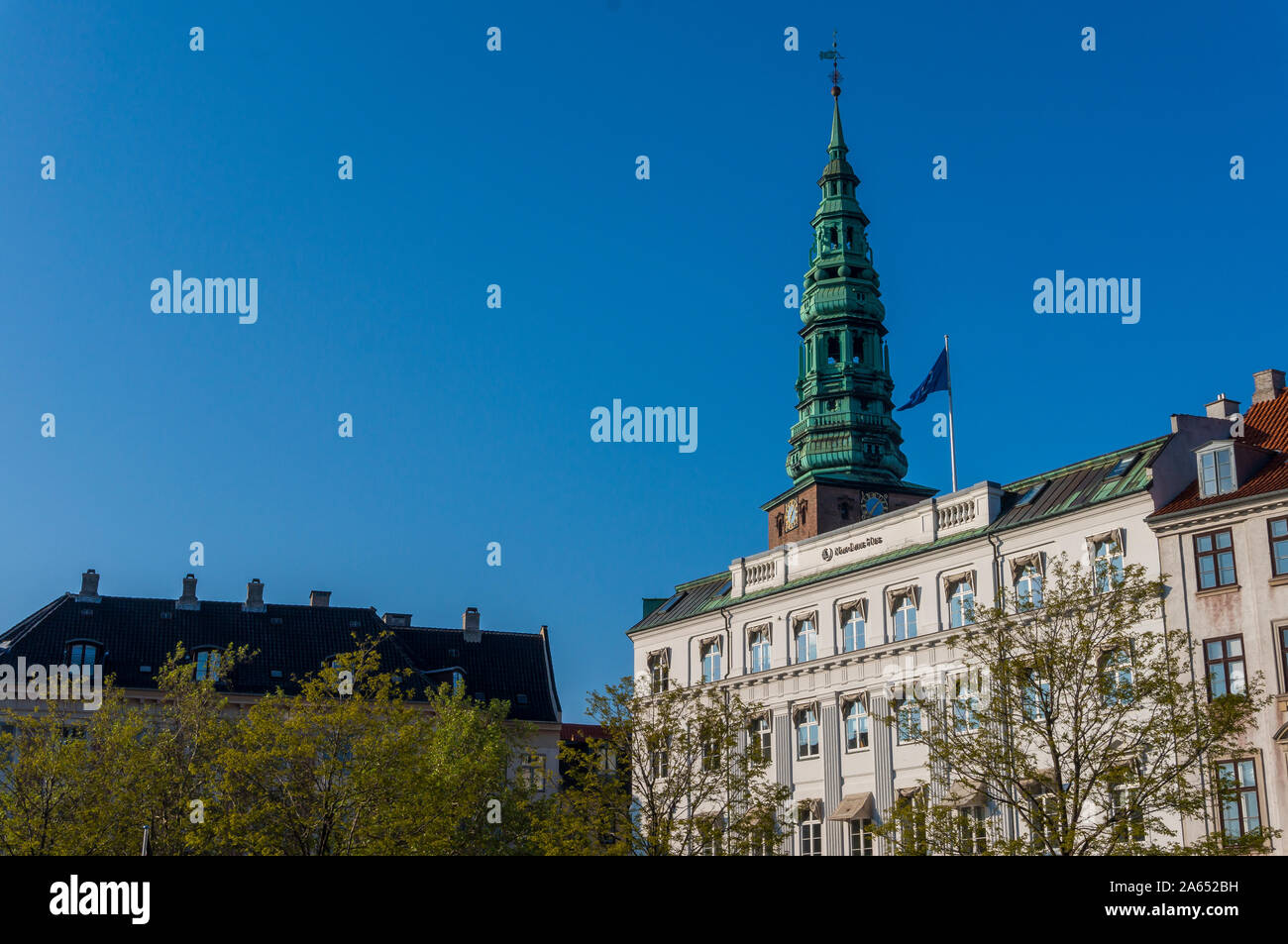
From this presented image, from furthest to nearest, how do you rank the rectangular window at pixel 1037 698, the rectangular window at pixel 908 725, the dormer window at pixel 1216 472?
1. the dormer window at pixel 1216 472
2. the rectangular window at pixel 908 725
3. the rectangular window at pixel 1037 698

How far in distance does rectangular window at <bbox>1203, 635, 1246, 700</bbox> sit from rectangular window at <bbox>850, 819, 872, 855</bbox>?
16.2 metres

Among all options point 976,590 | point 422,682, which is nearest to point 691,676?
point 976,590

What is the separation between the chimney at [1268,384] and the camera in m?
56.3

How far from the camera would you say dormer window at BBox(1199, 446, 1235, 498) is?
49000mm

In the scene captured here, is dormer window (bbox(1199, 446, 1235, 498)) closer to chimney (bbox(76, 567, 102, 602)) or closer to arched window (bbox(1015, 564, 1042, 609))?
arched window (bbox(1015, 564, 1042, 609))

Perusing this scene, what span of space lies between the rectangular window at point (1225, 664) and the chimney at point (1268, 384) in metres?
13.2

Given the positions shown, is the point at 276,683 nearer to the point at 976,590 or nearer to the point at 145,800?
the point at 145,800

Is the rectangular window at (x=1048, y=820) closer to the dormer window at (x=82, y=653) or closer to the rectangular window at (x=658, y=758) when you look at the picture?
the rectangular window at (x=658, y=758)

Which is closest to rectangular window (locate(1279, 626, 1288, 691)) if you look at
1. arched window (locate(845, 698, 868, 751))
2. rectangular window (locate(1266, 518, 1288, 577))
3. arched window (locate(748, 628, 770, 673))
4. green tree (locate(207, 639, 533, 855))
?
rectangular window (locate(1266, 518, 1288, 577))

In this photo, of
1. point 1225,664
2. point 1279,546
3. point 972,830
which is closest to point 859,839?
point 972,830

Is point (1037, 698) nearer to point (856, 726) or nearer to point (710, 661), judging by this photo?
point (856, 726)

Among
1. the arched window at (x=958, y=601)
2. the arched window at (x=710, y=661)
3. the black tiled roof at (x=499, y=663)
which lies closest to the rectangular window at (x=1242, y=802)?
the arched window at (x=958, y=601)
